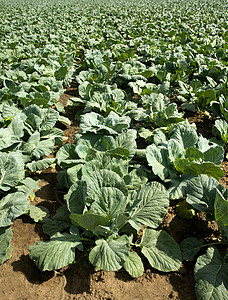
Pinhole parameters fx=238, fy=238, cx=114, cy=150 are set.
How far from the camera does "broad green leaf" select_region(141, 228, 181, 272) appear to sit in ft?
7.27

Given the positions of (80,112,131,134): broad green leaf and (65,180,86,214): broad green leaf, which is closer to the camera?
(65,180,86,214): broad green leaf

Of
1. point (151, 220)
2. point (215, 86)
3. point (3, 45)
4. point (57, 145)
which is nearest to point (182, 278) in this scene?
point (151, 220)

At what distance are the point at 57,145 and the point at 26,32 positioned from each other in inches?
428

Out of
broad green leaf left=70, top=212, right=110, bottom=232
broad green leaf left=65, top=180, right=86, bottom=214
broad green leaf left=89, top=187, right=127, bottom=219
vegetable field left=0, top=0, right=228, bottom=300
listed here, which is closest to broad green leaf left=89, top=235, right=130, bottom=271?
vegetable field left=0, top=0, right=228, bottom=300

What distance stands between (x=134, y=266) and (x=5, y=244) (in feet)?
4.04

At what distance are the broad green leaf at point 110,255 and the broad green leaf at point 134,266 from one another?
0.75 ft

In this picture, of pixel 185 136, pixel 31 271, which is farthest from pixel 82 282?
pixel 185 136

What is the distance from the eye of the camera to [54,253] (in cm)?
214

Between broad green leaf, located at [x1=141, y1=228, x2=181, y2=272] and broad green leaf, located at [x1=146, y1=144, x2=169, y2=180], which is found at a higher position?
broad green leaf, located at [x1=146, y1=144, x2=169, y2=180]

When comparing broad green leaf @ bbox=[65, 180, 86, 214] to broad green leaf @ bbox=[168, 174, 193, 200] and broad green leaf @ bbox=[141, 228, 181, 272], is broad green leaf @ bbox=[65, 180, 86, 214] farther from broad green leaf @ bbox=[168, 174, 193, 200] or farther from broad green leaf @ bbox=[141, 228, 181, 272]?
broad green leaf @ bbox=[168, 174, 193, 200]

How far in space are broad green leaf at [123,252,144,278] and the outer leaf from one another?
0.49 metres

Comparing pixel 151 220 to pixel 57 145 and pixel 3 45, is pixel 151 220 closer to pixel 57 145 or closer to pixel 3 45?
pixel 57 145

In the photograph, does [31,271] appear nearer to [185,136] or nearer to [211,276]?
[211,276]

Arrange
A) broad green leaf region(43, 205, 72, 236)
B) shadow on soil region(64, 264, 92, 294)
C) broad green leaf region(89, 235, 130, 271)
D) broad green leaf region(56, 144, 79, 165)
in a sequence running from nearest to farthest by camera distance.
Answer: broad green leaf region(89, 235, 130, 271), shadow on soil region(64, 264, 92, 294), broad green leaf region(43, 205, 72, 236), broad green leaf region(56, 144, 79, 165)
